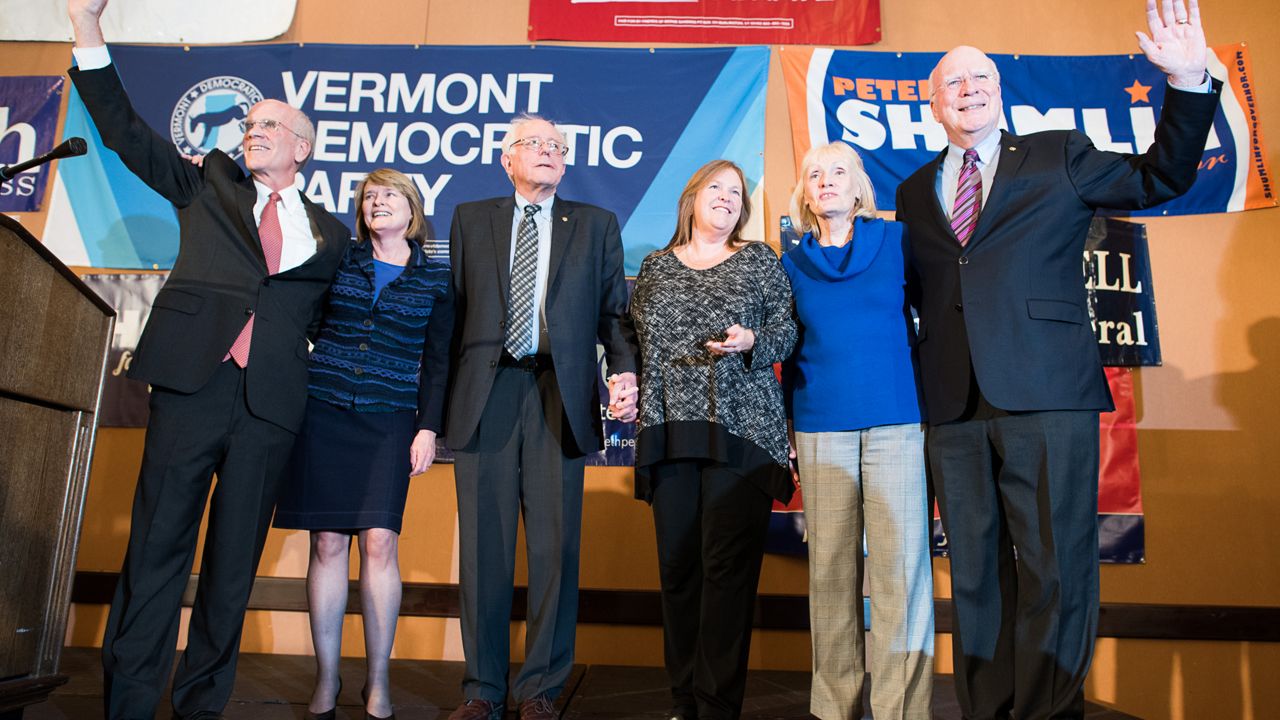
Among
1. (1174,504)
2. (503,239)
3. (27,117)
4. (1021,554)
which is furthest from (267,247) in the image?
(1174,504)

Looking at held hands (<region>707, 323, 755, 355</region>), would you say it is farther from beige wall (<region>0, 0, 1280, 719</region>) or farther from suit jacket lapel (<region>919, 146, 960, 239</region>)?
beige wall (<region>0, 0, 1280, 719</region>)

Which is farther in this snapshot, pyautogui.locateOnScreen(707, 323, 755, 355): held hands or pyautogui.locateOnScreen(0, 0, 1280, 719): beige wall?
pyautogui.locateOnScreen(0, 0, 1280, 719): beige wall

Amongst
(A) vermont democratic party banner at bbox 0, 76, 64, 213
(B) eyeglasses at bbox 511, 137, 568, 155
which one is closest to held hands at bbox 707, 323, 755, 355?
(B) eyeglasses at bbox 511, 137, 568, 155

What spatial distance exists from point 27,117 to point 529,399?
320 cm

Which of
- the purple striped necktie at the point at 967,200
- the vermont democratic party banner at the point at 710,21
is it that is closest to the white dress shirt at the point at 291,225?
the purple striped necktie at the point at 967,200

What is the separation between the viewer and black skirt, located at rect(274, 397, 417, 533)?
2.32 metres

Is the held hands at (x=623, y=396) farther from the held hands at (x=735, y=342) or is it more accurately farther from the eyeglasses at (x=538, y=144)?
the eyeglasses at (x=538, y=144)

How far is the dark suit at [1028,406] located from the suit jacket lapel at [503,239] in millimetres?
1118

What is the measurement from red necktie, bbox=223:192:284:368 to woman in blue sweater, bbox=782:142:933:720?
1.37m

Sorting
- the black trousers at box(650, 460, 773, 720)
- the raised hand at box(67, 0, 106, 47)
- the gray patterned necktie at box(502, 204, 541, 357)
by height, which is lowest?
the black trousers at box(650, 460, 773, 720)

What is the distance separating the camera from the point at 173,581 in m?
2.10

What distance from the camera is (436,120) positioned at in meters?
3.93

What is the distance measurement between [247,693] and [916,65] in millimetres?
3518

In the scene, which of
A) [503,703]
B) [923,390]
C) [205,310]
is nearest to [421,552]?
[503,703]
